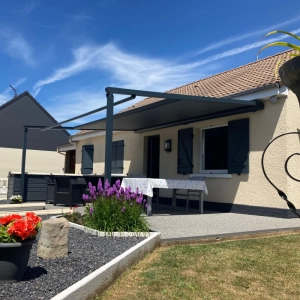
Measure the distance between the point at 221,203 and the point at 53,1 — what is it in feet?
27.2

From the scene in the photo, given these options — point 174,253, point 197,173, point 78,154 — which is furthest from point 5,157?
point 174,253

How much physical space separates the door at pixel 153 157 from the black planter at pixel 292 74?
426 inches

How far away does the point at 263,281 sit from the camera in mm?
3520

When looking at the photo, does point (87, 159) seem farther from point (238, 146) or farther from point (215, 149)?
point (238, 146)

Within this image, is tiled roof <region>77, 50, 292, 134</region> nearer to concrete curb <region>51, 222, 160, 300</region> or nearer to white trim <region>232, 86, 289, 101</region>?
white trim <region>232, 86, 289, 101</region>

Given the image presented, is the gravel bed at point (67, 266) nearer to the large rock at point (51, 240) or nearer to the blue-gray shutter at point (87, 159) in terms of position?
the large rock at point (51, 240)

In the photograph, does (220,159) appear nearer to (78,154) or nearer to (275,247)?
(275,247)

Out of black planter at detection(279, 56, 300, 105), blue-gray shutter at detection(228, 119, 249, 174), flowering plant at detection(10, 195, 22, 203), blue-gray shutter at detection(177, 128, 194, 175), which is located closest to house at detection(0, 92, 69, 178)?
flowering plant at detection(10, 195, 22, 203)

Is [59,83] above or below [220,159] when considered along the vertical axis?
above

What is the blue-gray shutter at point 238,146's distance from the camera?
8562mm

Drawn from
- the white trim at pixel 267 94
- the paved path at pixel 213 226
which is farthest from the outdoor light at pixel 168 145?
the paved path at pixel 213 226

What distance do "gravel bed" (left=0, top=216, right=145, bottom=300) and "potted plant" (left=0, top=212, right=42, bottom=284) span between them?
0.09 metres

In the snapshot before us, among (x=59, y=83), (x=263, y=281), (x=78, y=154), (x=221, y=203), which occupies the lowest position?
(x=263, y=281)

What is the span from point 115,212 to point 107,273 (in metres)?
2.01
